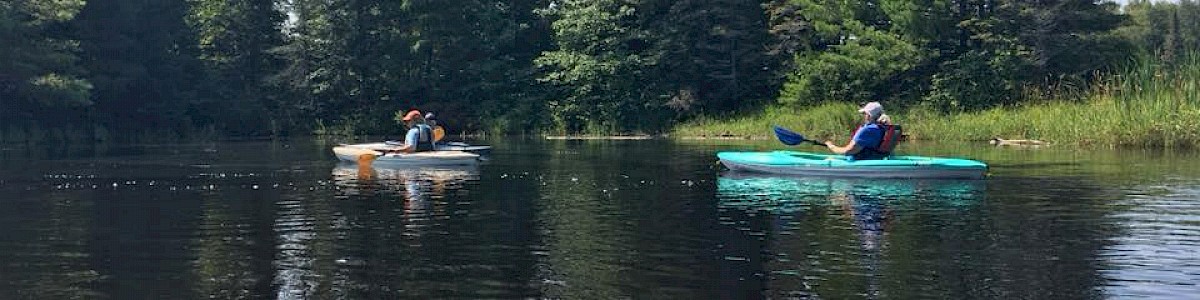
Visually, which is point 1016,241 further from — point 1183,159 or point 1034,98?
point 1034,98

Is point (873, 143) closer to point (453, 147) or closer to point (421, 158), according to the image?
point (421, 158)

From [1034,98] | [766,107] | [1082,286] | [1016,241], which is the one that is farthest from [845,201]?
[766,107]

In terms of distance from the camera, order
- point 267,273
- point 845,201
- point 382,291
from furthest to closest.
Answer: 1. point 845,201
2. point 267,273
3. point 382,291

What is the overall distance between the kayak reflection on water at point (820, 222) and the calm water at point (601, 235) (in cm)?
5

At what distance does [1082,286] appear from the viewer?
9.48m

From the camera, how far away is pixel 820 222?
46.1 feet

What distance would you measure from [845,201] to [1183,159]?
11334 millimetres

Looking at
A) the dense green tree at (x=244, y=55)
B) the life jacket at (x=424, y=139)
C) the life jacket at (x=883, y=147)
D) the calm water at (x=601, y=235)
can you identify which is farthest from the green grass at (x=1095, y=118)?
the dense green tree at (x=244, y=55)

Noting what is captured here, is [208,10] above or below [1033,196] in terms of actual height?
above

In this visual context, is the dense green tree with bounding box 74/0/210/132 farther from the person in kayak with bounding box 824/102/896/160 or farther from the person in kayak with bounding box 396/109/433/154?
the person in kayak with bounding box 824/102/896/160

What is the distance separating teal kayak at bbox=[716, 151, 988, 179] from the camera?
2042 cm

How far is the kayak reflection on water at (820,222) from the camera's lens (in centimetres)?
1009

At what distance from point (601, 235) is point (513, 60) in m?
42.9

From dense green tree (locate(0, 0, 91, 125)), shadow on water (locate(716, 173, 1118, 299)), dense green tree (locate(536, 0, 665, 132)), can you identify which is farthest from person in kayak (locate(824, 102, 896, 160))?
dense green tree (locate(0, 0, 91, 125))
